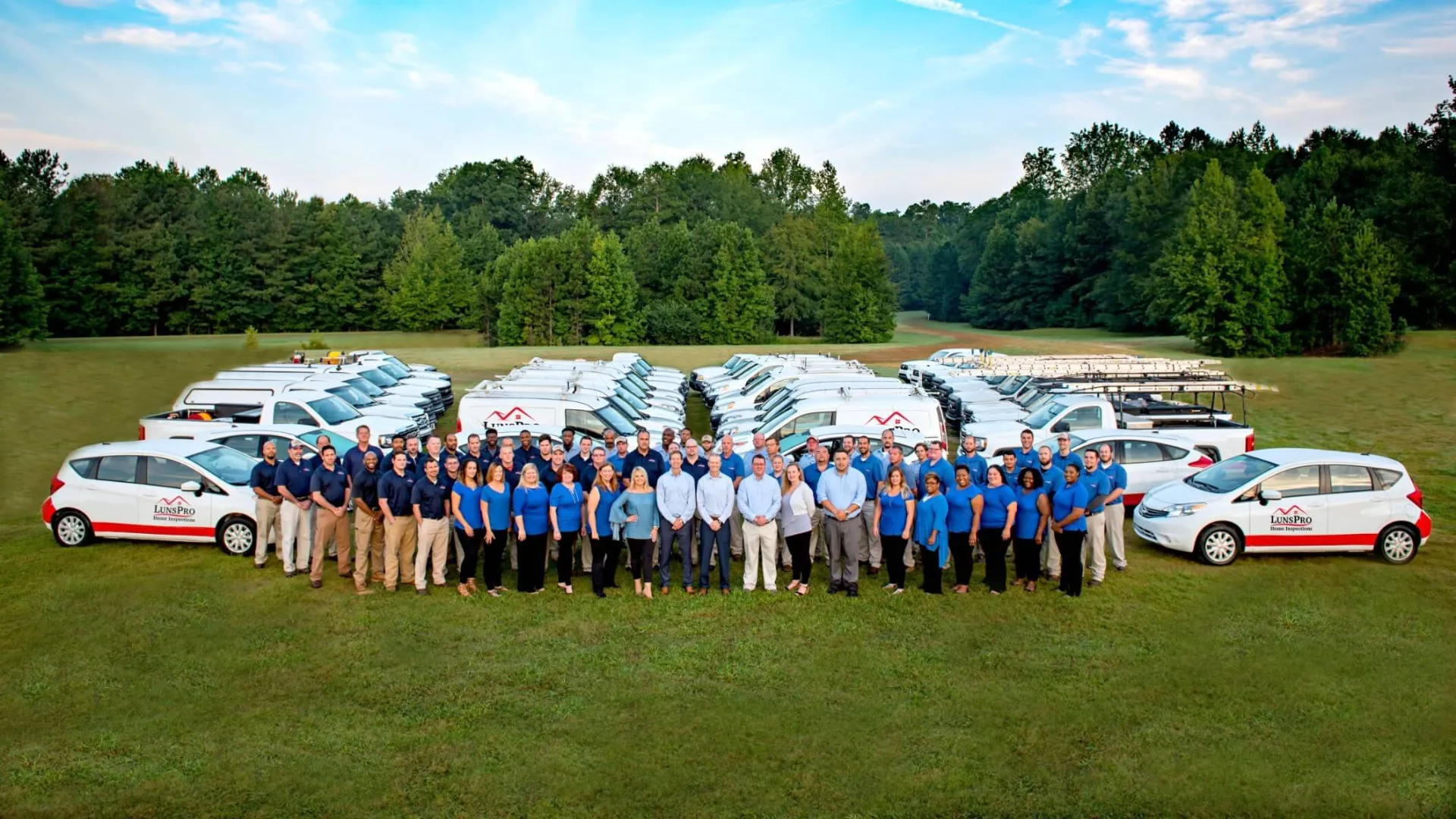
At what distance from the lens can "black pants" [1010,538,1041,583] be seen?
→ 1141cm

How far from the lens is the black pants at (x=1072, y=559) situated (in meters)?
11.2

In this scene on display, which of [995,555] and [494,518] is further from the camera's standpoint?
[995,555]

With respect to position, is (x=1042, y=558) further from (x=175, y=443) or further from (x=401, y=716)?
(x=175, y=443)

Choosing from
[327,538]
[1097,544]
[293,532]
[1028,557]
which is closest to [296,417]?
[293,532]

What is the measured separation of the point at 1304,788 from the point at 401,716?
22.2ft

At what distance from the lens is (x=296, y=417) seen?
19688mm

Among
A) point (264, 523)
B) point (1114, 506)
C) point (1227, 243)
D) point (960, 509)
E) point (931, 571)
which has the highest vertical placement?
point (1227, 243)

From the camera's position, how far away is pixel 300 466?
38.5 ft

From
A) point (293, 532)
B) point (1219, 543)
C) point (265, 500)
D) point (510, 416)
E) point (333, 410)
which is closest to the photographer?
point (293, 532)

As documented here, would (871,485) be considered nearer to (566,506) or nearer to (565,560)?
(566,506)

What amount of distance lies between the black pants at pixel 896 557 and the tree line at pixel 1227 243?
149ft

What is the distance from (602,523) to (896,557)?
334 cm

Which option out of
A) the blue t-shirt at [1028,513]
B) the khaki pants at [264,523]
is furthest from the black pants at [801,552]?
the khaki pants at [264,523]

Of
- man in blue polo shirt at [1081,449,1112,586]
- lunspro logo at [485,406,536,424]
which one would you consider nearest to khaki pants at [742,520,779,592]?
man in blue polo shirt at [1081,449,1112,586]
